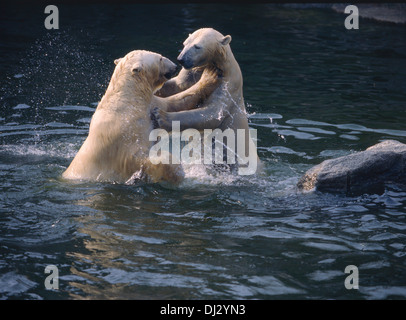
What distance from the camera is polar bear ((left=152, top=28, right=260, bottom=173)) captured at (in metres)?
5.73

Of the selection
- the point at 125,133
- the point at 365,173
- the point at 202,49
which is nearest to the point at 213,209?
the point at 125,133

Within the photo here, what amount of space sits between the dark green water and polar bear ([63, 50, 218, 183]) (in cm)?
14

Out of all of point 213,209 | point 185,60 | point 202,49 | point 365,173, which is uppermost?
point 202,49

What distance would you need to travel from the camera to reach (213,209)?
5.07m

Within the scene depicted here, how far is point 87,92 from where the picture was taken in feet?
31.2

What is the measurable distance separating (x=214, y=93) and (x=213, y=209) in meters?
1.45

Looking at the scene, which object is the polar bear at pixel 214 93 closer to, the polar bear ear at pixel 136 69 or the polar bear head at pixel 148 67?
the polar bear head at pixel 148 67

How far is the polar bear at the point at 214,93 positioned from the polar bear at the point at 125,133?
0.23 meters

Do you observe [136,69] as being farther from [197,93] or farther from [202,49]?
[197,93]

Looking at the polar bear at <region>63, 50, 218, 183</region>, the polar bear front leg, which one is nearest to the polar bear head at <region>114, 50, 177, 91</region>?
the polar bear at <region>63, 50, 218, 183</region>

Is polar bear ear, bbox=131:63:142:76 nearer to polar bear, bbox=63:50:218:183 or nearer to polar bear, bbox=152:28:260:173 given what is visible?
polar bear, bbox=63:50:218:183

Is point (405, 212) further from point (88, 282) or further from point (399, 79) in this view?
point (399, 79)

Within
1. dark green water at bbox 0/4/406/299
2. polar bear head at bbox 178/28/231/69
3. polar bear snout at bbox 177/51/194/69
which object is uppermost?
polar bear head at bbox 178/28/231/69

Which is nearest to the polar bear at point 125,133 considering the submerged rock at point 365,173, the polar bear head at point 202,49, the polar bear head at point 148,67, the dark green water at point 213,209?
the polar bear head at point 148,67
